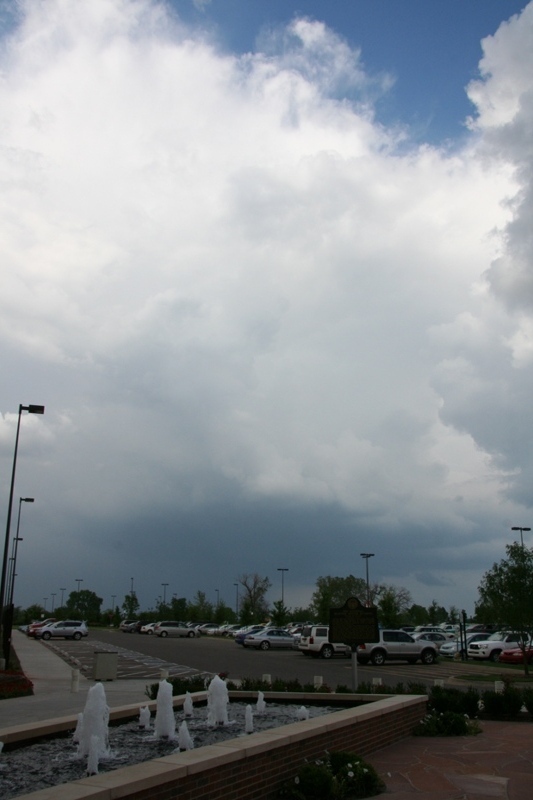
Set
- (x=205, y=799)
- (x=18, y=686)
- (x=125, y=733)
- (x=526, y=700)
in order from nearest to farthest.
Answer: (x=205, y=799), (x=125, y=733), (x=526, y=700), (x=18, y=686)

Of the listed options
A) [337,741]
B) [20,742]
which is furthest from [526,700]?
[20,742]

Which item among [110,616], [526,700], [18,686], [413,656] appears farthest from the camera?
[110,616]

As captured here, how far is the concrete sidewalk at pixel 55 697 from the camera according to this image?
1628 cm

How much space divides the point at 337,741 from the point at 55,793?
15.6 ft

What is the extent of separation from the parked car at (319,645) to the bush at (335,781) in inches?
1193

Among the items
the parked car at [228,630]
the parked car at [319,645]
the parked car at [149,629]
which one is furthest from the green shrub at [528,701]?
the parked car at [228,630]

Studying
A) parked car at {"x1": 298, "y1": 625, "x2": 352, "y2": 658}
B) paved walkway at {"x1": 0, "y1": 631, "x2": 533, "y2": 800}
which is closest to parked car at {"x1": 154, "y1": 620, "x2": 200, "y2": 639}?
parked car at {"x1": 298, "y1": 625, "x2": 352, "y2": 658}

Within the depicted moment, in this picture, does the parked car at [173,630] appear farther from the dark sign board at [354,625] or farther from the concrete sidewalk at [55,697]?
the dark sign board at [354,625]

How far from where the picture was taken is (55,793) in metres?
5.50

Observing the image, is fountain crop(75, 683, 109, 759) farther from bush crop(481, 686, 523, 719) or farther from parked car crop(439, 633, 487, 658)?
parked car crop(439, 633, 487, 658)

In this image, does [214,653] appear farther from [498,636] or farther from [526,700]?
[526,700]

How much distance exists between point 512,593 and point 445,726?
19.9 m

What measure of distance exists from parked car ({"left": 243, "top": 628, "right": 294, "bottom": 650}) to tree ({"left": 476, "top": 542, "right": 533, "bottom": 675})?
58.9 feet

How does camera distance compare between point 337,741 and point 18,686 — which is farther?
point 18,686
